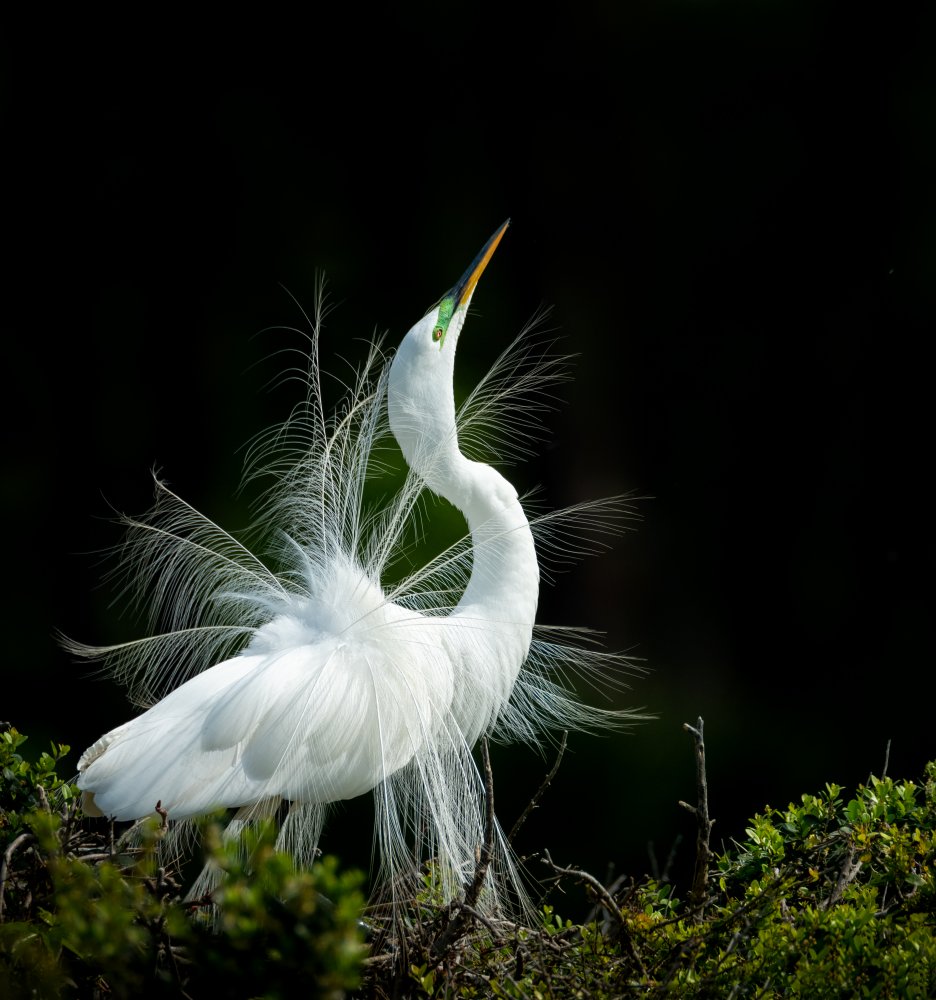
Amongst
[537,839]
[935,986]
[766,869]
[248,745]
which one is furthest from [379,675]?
[537,839]

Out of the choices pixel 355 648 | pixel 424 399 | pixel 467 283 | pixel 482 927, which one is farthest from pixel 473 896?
pixel 467 283

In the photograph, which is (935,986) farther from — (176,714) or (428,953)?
(176,714)

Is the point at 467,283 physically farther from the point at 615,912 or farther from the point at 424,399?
the point at 615,912

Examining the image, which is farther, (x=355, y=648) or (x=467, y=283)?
(x=467, y=283)

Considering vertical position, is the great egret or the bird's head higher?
the bird's head

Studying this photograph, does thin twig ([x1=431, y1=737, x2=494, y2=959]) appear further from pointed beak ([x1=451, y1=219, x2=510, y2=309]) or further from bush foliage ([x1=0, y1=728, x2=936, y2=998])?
pointed beak ([x1=451, y1=219, x2=510, y2=309])

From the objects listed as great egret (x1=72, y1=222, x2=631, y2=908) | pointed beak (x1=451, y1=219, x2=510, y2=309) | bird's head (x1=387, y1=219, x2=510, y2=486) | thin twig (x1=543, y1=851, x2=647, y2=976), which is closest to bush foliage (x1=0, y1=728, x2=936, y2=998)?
thin twig (x1=543, y1=851, x2=647, y2=976)
